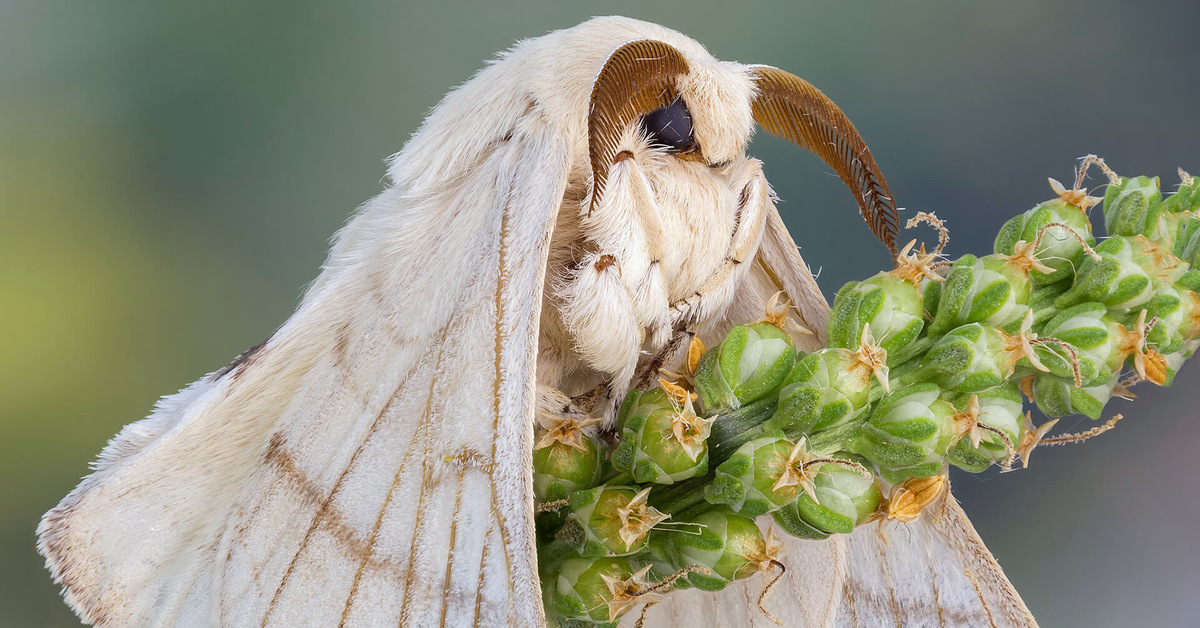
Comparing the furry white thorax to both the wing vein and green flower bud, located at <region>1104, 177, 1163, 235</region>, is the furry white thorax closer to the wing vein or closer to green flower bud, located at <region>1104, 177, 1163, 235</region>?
the wing vein

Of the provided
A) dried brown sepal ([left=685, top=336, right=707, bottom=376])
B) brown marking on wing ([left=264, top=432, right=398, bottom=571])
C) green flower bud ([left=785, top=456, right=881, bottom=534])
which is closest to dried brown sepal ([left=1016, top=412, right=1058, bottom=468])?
green flower bud ([left=785, top=456, right=881, bottom=534])

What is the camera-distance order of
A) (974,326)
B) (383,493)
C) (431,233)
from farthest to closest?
(431,233)
(383,493)
(974,326)

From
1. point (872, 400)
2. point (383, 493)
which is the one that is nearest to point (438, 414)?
point (383, 493)

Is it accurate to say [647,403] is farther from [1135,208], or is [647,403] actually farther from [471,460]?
[1135,208]

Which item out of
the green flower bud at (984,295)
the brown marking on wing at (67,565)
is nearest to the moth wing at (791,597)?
the green flower bud at (984,295)

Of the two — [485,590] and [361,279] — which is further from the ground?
→ [361,279]

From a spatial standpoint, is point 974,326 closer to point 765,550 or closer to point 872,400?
point 872,400

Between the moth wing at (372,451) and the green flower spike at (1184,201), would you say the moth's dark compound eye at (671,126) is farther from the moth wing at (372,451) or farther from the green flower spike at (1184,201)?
the green flower spike at (1184,201)
